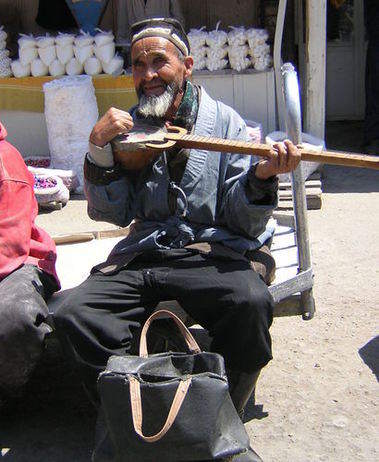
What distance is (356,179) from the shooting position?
6.69 m

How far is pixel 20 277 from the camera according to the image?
309 centimetres

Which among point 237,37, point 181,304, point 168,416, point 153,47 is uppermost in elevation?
point 153,47

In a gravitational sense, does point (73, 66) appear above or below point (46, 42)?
below

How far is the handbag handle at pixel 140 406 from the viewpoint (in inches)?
95.2

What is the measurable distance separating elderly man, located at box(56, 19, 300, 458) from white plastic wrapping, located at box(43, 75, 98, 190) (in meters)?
3.37

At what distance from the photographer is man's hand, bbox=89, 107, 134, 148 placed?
9.66 feet

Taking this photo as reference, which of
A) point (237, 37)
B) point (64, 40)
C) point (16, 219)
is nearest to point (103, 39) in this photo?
point (64, 40)

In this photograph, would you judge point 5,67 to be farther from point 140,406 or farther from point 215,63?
point 140,406

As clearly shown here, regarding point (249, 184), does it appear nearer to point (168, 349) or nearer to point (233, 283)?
point (233, 283)

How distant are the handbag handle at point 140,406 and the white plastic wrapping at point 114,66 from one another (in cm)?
482

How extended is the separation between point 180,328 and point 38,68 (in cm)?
471

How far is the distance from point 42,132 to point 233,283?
4761 mm

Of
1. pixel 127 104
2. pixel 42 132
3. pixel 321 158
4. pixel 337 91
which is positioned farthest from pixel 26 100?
pixel 321 158

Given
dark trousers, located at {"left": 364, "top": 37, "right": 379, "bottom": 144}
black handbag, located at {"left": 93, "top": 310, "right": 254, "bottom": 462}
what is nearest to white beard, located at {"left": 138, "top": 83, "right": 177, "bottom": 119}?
black handbag, located at {"left": 93, "top": 310, "right": 254, "bottom": 462}
